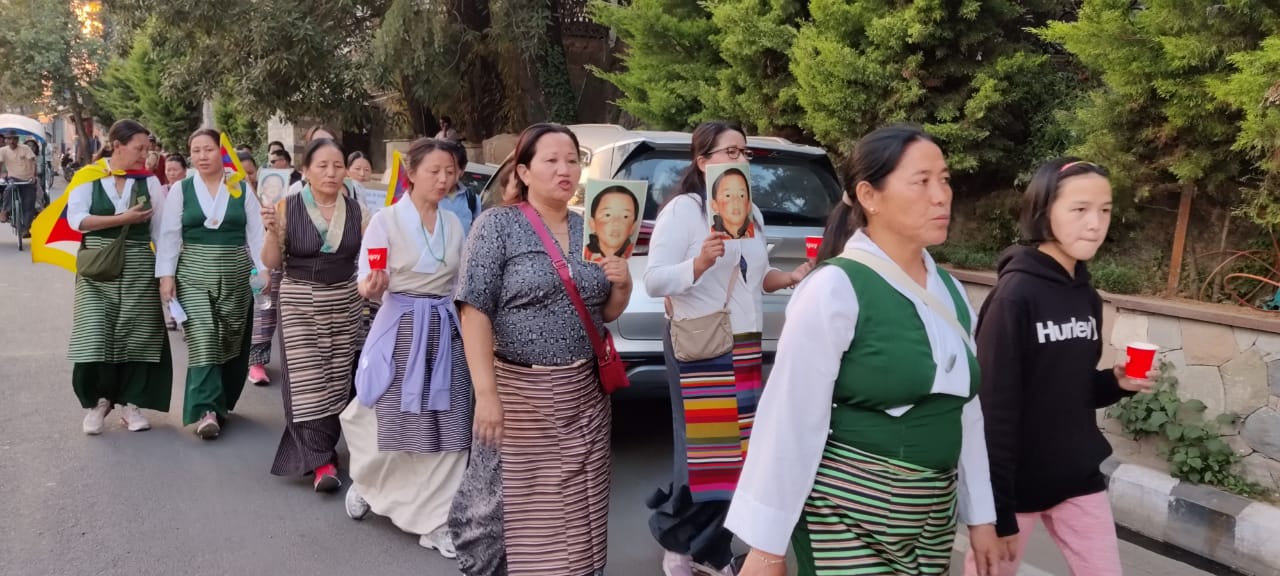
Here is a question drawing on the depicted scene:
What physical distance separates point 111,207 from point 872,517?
5269mm

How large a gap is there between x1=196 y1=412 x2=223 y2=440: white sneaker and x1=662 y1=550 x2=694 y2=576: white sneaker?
329cm

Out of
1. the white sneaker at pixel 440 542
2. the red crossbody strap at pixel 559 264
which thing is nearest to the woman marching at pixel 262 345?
the white sneaker at pixel 440 542

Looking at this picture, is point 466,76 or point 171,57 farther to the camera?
point 171,57

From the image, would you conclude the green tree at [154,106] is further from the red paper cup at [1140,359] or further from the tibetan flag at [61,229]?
the red paper cup at [1140,359]

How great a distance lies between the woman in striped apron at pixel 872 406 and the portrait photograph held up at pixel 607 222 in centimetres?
108

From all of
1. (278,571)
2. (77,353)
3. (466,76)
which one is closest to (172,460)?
(77,353)

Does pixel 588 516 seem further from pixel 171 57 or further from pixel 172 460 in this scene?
pixel 171 57

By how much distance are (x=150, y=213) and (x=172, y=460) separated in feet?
4.92

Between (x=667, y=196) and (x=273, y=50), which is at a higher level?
(x=273, y=50)

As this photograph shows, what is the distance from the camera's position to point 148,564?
4000 mm

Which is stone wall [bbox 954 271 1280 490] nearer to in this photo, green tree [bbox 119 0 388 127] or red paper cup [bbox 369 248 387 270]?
red paper cup [bbox 369 248 387 270]

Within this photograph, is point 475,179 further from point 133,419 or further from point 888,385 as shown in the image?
point 888,385

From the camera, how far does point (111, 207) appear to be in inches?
223

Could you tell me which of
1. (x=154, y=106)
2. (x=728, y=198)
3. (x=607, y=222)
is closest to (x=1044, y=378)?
(x=728, y=198)
